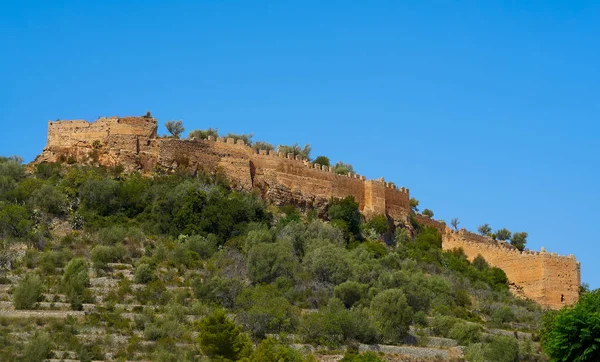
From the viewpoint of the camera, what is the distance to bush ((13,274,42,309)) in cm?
4003

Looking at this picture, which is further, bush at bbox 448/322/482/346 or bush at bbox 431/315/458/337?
bush at bbox 431/315/458/337

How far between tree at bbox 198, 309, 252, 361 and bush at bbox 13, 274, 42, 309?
244 inches

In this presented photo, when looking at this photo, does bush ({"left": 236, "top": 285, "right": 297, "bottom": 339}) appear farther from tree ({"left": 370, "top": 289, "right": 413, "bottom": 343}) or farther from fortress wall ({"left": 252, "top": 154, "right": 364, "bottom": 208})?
fortress wall ({"left": 252, "top": 154, "right": 364, "bottom": 208})

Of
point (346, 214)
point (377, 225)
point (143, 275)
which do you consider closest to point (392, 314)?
point (143, 275)

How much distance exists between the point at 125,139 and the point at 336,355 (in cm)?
1600

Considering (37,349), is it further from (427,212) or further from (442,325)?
(427,212)

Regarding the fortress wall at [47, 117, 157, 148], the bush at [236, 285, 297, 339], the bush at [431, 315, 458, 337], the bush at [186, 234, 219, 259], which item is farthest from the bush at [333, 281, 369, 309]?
the fortress wall at [47, 117, 157, 148]

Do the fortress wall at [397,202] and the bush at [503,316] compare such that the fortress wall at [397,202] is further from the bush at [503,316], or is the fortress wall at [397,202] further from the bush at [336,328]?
the bush at [336,328]

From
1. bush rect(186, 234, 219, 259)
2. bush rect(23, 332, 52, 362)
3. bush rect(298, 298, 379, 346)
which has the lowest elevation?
bush rect(23, 332, 52, 362)

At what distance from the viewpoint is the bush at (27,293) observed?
40.0m

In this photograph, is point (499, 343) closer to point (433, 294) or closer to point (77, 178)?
point (433, 294)

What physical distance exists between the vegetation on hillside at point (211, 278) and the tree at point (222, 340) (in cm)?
4

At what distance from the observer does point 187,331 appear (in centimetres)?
A: 3938

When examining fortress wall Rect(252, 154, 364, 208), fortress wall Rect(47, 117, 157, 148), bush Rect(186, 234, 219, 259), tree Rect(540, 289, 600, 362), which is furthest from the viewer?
fortress wall Rect(252, 154, 364, 208)
